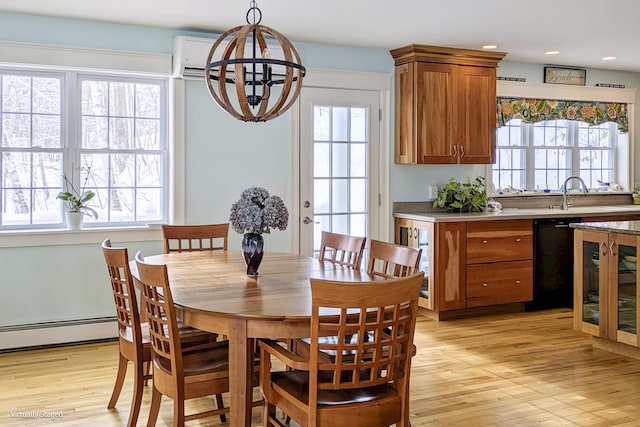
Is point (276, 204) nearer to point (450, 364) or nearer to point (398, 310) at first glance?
point (398, 310)

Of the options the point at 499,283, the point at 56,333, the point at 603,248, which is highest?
the point at 603,248

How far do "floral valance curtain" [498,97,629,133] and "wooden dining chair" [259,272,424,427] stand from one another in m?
4.41

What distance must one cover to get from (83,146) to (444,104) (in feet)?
10.0

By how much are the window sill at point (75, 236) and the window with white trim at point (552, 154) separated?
11.5 ft

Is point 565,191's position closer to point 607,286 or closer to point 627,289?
point 607,286

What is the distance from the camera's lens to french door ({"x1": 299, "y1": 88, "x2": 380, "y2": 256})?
5.38 m

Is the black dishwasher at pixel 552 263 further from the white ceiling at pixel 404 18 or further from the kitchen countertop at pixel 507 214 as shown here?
the white ceiling at pixel 404 18

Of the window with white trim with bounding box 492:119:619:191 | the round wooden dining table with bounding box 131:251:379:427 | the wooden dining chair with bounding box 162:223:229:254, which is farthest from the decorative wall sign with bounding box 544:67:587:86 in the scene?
the round wooden dining table with bounding box 131:251:379:427

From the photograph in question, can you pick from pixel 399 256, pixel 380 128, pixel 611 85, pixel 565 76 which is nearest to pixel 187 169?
pixel 380 128

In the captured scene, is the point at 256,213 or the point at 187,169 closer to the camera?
the point at 256,213

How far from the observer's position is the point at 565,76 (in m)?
6.61

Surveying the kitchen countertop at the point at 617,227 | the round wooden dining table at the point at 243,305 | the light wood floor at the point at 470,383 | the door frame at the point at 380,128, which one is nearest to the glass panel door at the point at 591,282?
the kitchen countertop at the point at 617,227

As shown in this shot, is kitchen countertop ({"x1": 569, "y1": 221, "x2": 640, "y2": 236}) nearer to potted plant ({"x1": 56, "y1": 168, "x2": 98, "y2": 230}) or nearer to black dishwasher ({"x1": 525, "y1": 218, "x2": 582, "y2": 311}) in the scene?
black dishwasher ({"x1": 525, "y1": 218, "x2": 582, "y2": 311})

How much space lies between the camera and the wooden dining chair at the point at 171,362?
2.51 meters
